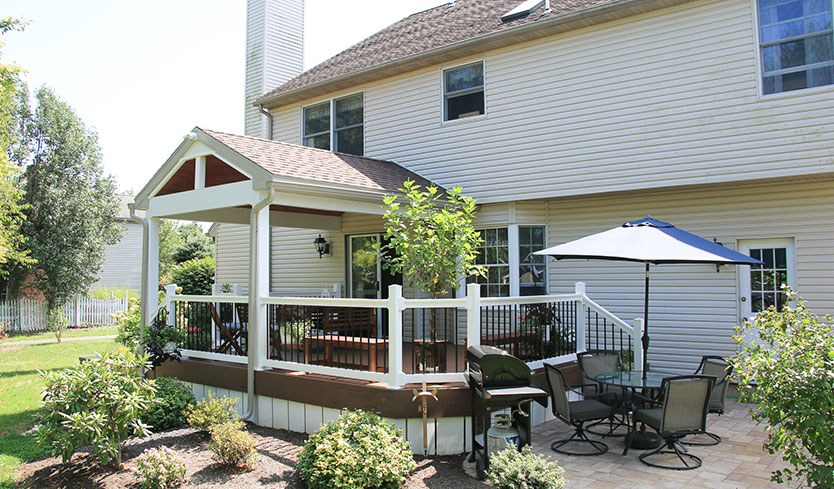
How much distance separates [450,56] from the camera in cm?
1052

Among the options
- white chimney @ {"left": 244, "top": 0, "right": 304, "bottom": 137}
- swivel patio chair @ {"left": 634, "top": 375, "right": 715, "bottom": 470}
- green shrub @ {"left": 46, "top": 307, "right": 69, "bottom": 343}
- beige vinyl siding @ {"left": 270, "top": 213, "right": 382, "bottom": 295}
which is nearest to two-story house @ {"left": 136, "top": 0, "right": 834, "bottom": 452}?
beige vinyl siding @ {"left": 270, "top": 213, "right": 382, "bottom": 295}

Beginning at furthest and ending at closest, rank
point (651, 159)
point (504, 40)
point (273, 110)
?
point (273, 110) → point (504, 40) → point (651, 159)

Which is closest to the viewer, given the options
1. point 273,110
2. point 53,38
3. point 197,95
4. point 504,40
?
point 504,40

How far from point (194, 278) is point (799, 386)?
16.0 m

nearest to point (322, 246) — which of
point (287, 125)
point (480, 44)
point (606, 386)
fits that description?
point (287, 125)

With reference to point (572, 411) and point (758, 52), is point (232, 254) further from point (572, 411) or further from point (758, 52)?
point (758, 52)

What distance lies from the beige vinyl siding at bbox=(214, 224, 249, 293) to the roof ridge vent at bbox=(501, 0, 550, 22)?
861cm

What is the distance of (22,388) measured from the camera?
9.84 m

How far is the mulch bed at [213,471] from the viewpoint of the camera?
5.04m

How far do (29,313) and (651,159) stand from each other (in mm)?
22009

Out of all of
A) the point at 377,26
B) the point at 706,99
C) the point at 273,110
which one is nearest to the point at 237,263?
the point at 273,110

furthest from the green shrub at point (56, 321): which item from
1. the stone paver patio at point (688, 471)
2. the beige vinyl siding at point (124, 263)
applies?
the stone paver patio at point (688, 471)

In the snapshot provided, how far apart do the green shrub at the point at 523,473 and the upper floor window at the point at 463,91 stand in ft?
24.1

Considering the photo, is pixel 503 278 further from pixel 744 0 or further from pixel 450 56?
pixel 744 0
